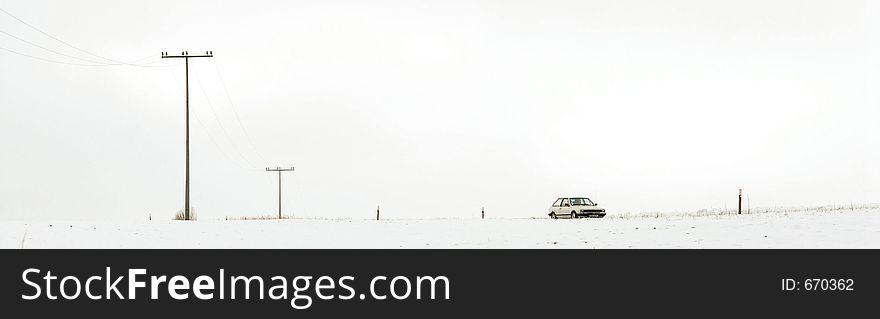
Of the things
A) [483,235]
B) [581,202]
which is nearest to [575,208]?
[581,202]

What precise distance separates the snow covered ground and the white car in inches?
468

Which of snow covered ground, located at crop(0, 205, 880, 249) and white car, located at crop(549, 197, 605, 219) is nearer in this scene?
snow covered ground, located at crop(0, 205, 880, 249)

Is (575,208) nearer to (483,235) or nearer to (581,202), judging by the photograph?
(581,202)

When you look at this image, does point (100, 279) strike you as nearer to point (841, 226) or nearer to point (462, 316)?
point (462, 316)

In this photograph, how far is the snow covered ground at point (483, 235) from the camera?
20625 millimetres

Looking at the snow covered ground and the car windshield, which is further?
the car windshield

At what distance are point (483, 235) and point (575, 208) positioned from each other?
657 inches

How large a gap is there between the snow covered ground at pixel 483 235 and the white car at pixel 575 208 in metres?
11.9

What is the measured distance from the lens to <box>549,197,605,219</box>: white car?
39719 mm

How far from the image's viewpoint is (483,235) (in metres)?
24.3

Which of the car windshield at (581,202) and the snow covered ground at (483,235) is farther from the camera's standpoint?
the car windshield at (581,202)

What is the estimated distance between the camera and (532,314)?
13.2 m

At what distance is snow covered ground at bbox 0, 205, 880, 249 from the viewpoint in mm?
20625

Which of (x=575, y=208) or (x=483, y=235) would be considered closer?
(x=483, y=235)
